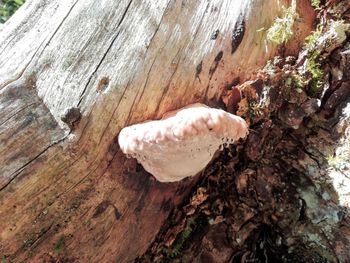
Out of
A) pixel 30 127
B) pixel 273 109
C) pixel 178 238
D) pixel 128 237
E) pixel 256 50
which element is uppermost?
pixel 30 127

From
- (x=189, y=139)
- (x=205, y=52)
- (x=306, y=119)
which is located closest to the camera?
(x=189, y=139)

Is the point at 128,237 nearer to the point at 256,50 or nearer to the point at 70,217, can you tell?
the point at 70,217

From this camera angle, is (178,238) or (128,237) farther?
(178,238)

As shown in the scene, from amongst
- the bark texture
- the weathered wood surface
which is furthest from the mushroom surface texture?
the bark texture

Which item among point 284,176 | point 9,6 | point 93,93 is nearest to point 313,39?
point 284,176

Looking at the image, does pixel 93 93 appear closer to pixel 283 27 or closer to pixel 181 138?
pixel 181 138

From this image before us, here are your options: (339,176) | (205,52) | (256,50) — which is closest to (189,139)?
(205,52)

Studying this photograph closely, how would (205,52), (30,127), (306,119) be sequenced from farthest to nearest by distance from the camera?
(306,119) < (205,52) < (30,127)

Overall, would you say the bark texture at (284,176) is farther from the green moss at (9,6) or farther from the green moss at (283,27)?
the green moss at (9,6)
